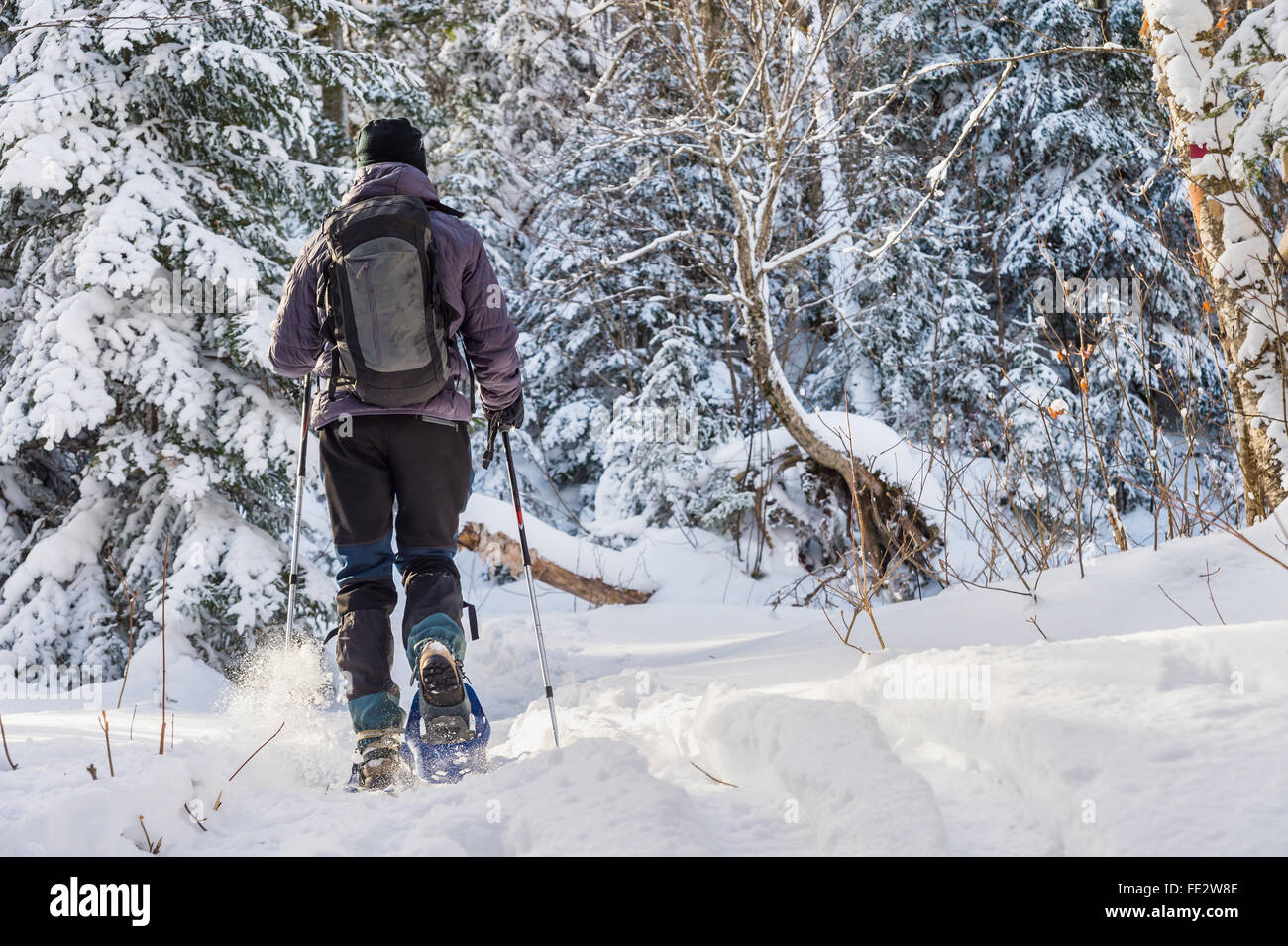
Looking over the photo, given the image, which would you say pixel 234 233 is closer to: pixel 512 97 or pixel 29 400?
pixel 29 400

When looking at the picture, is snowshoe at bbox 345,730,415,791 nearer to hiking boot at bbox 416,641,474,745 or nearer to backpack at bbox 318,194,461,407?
hiking boot at bbox 416,641,474,745

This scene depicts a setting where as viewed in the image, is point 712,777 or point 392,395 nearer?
point 712,777

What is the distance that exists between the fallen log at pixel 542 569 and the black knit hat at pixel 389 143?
3860 mm

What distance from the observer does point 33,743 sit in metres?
2.51

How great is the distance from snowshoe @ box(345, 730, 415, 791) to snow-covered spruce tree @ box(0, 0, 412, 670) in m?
3.30

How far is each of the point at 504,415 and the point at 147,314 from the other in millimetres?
3646

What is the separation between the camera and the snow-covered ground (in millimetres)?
1677

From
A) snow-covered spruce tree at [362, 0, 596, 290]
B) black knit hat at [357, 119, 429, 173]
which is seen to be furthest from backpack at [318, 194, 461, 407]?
snow-covered spruce tree at [362, 0, 596, 290]

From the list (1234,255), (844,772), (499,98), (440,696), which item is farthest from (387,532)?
(499,98)

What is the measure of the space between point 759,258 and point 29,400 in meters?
5.30

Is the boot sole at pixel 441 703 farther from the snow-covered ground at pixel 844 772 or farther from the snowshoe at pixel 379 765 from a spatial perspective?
the snow-covered ground at pixel 844 772

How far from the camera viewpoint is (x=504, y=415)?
3.27 m

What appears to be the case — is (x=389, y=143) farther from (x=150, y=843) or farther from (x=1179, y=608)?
(x=1179, y=608)

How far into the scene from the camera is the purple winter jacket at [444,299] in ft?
9.29
